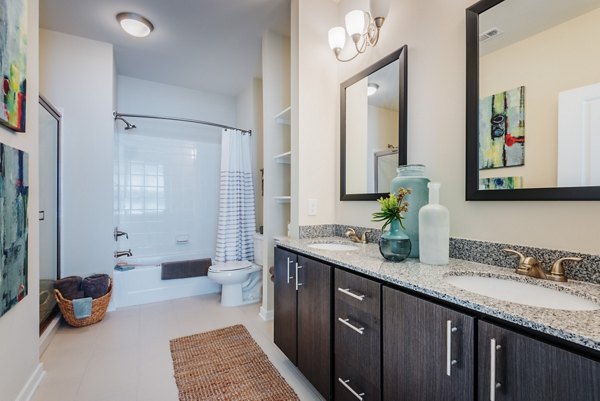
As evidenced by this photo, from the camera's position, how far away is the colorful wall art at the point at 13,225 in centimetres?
127

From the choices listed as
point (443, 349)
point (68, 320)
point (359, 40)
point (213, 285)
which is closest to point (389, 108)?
point (359, 40)

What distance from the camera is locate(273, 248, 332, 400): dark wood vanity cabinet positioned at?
140cm

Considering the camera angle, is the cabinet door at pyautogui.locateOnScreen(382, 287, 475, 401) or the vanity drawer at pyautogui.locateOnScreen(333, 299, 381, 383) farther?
the vanity drawer at pyautogui.locateOnScreen(333, 299, 381, 383)

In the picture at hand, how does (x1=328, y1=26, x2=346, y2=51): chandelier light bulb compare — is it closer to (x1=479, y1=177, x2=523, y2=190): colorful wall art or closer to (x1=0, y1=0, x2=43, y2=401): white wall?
(x1=479, y1=177, x2=523, y2=190): colorful wall art

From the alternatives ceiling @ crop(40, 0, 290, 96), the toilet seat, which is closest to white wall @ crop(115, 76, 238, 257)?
ceiling @ crop(40, 0, 290, 96)

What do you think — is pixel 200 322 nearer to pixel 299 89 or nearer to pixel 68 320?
pixel 68 320

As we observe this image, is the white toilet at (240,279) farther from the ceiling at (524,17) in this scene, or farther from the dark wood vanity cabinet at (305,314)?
the ceiling at (524,17)

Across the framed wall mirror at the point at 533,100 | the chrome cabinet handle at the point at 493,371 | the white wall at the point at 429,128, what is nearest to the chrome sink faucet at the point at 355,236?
the white wall at the point at 429,128

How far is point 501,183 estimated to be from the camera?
1196 millimetres

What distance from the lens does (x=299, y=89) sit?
2104 millimetres

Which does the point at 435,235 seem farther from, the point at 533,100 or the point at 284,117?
the point at 284,117

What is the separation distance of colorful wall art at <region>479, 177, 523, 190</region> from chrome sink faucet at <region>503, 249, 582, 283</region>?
27 cm

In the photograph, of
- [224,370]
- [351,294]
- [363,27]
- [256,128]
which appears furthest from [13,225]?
[256,128]

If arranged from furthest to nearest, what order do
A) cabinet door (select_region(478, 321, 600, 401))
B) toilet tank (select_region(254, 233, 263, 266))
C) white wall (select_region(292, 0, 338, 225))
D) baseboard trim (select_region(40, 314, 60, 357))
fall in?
toilet tank (select_region(254, 233, 263, 266)) → white wall (select_region(292, 0, 338, 225)) → baseboard trim (select_region(40, 314, 60, 357)) → cabinet door (select_region(478, 321, 600, 401))
